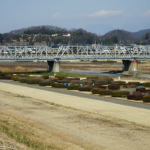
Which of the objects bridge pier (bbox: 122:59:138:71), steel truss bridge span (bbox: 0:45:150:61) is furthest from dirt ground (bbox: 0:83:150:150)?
bridge pier (bbox: 122:59:138:71)

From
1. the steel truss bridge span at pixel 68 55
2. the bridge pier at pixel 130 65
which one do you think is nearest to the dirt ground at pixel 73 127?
the steel truss bridge span at pixel 68 55

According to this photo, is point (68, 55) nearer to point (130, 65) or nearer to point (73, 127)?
point (130, 65)

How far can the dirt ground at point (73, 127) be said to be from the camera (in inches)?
792

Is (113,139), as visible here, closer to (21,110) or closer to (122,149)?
(122,149)

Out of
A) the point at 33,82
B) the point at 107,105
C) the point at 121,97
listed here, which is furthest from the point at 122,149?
the point at 33,82

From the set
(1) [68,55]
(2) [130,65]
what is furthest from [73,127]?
(2) [130,65]

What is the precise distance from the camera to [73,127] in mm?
25625

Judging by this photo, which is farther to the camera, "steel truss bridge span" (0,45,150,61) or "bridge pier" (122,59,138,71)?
"bridge pier" (122,59,138,71)

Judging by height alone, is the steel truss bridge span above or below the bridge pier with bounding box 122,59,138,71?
above

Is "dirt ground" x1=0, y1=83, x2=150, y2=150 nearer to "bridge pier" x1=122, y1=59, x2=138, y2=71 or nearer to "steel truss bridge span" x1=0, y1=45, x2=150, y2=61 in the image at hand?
"steel truss bridge span" x1=0, y1=45, x2=150, y2=61

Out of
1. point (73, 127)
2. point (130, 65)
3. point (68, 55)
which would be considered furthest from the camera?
point (130, 65)

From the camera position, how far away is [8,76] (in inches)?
3196

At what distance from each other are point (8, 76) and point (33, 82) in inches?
616

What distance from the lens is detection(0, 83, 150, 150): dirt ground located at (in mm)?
20109
